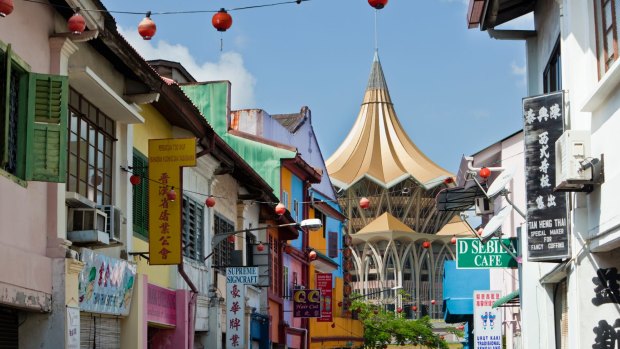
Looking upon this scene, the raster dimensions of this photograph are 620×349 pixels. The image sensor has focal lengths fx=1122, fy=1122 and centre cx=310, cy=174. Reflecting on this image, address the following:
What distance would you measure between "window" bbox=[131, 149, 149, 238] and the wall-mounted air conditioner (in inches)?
330

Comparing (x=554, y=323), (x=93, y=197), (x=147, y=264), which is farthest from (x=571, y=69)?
(x=147, y=264)

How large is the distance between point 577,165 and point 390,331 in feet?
174

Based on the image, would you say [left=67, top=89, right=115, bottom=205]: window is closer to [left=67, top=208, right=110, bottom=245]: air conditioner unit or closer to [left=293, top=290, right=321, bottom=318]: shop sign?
[left=67, top=208, right=110, bottom=245]: air conditioner unit

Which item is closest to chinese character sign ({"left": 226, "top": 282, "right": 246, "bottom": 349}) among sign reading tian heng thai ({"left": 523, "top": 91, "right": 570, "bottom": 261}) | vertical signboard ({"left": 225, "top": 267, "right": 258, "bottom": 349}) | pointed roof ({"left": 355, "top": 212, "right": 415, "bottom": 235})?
vertical signboard ({"left": 225, "top": 267, "right": 258, "bottom": 349})

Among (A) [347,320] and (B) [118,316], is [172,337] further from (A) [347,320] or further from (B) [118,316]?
(A) [347,320]

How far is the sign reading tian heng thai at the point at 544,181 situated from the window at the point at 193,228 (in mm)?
9188

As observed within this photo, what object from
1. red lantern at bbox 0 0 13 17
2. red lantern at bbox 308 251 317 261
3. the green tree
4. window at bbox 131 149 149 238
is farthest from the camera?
the green tree

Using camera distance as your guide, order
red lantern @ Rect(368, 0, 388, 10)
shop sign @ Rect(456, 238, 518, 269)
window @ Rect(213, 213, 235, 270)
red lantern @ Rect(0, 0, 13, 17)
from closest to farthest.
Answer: red lantern @ Rect(0, 0, 13, 17) → red lantern @ Rect(368, 0, 388, 10) → shop sign @ Rect(456, 238, 518, 269) → window @ Rect(213, 213, 235, 270)

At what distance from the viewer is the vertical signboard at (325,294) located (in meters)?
40.8

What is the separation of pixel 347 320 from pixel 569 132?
3744cm

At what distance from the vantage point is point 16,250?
40.9ft

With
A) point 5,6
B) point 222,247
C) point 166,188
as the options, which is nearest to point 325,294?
point 222,247

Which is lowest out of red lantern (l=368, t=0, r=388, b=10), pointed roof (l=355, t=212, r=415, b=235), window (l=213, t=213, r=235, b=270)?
window (l=213, t=213, r=235, b=270)

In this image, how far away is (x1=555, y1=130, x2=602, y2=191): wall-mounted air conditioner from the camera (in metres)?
11.8
